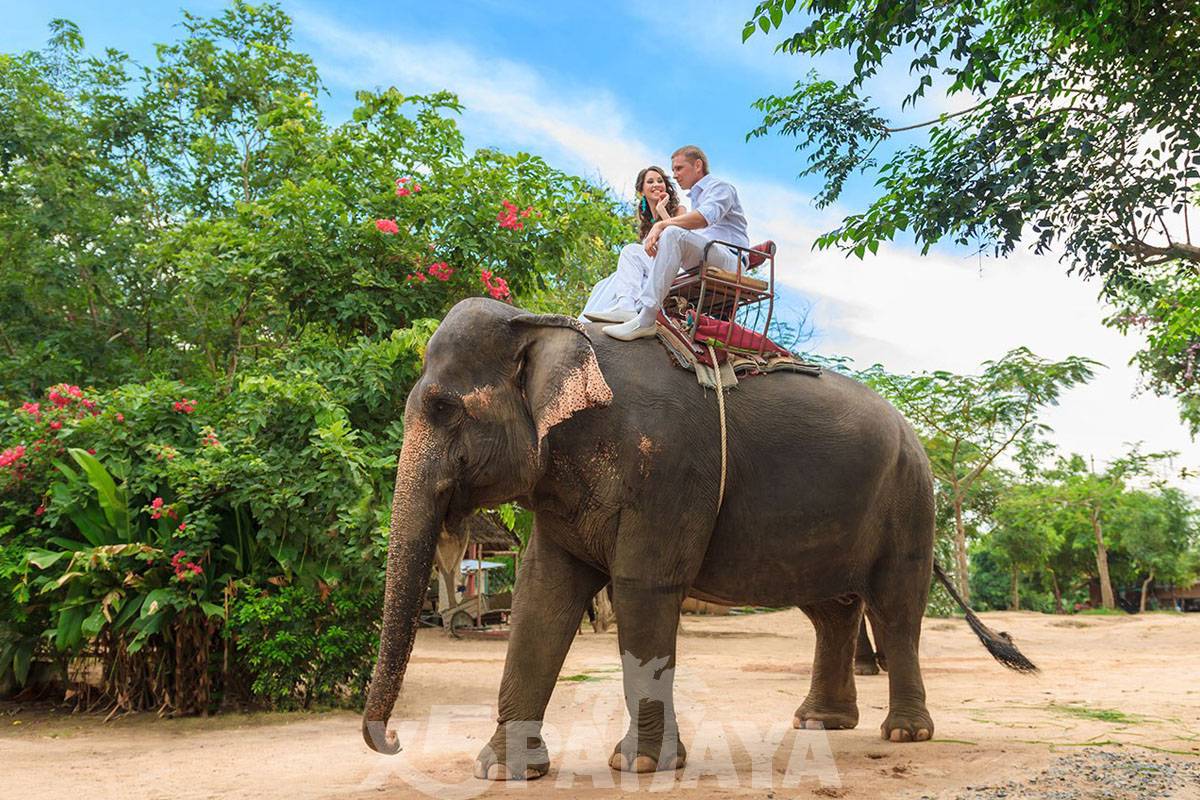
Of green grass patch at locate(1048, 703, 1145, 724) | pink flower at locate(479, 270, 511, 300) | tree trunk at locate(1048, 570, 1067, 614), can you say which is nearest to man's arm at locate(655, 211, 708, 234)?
green grass patch at locate(1048, 703, 1145, 724)

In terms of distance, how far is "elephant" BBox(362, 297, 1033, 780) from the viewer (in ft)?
15.4

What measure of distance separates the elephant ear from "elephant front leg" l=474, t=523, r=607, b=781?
768 millimetres

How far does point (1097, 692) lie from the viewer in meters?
9.66

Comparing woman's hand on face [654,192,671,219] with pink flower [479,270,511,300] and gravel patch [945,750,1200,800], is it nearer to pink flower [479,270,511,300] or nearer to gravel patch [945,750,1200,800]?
gravel patch [945,750,1200,800]

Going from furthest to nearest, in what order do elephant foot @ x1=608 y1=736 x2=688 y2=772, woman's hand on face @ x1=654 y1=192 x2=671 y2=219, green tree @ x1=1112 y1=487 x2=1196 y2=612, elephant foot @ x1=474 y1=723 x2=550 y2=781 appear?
1. green tree @ x1=1112 y1=487 x2=1196 y2=612
2. woman's hand on face @ x1=654 y1=192 x2=671 y2=219
3. elephant foot @ x1=474 y1=723 x2=550 y2=781
4. elephant foot @ x1=608 y1=736 x2=688 y2=772

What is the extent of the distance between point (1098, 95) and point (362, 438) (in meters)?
6.42

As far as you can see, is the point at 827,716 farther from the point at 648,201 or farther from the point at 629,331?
the point at 648,201

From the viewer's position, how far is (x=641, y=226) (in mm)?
5883

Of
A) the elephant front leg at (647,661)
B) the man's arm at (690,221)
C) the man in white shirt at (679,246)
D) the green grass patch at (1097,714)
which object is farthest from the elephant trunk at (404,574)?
the green grass patch at (1097,714)

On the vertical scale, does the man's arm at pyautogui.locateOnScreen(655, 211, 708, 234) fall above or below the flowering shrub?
below

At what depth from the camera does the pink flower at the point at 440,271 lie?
33.5 feet

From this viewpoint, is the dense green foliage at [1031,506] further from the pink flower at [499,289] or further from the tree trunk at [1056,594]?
the pink flower at [499,289]

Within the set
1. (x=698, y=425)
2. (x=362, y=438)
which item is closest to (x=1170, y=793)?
(x=698, y=425)

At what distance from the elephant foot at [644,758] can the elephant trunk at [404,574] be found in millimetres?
1101
